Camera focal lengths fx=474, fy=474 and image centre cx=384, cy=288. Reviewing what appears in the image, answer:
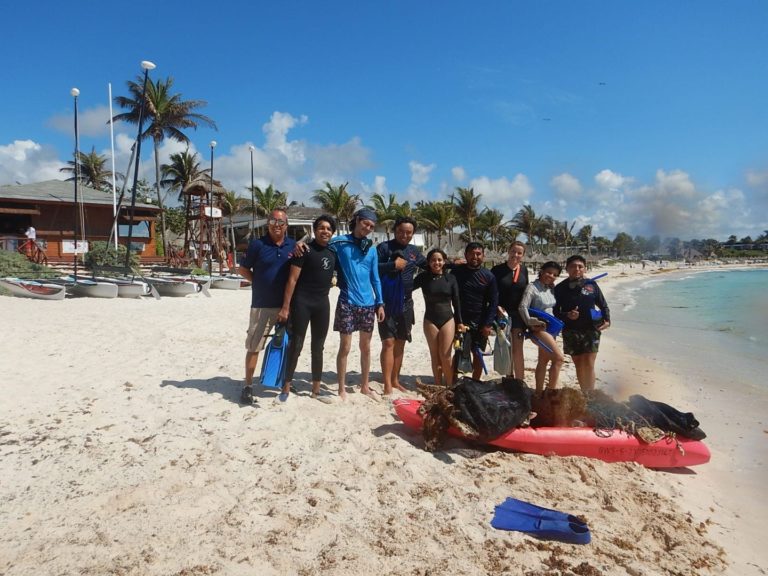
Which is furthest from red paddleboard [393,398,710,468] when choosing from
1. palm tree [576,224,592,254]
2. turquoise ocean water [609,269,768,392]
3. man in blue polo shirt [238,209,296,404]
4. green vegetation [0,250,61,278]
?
palm tree [576,224,592,254]

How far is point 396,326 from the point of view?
17.5 ft

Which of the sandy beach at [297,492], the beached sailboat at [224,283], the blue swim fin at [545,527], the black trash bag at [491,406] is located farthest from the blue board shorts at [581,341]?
the beached sailboat at [224,283]

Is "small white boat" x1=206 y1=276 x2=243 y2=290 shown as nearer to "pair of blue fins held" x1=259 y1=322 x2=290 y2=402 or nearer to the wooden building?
the wooden building

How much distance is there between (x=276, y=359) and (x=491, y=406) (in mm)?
2116

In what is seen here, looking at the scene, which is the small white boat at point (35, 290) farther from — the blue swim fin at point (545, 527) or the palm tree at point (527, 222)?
the palm tree at point (527, 222)

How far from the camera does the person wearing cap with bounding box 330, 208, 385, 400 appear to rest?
193 inches

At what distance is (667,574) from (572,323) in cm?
279

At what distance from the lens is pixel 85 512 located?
2.91 metres

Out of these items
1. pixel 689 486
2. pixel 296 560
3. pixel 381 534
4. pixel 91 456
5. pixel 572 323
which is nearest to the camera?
pixel 296 560

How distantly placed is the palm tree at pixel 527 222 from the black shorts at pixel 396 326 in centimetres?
6099

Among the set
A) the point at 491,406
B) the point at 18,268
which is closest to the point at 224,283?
the point at 18,268

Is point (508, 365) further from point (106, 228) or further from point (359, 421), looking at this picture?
point (106, 228)

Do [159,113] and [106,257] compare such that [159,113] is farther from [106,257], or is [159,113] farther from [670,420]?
[670,420]

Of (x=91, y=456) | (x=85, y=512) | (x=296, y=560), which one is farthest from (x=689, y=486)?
(x=91, y=456)
